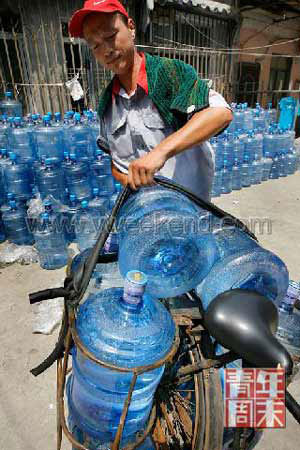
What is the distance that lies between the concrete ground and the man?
1865 mm

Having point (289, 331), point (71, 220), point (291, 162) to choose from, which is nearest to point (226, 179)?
point (291, 162)

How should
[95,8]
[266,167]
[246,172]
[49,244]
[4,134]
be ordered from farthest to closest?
1. [266,167]
2. [246,172]
3. [4,134]
4. [49,244]
5. [95,8]

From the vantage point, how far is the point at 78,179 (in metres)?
4.94

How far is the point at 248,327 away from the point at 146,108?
4.62 feet

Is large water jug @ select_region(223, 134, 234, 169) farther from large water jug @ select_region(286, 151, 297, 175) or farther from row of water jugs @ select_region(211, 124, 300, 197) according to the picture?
large water jug @ select_region(286, 151, 297, 175)

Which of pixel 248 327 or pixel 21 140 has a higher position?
pixel 248 327

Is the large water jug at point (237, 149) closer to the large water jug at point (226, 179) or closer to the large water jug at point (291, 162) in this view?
the large water jug at point (226, 179)

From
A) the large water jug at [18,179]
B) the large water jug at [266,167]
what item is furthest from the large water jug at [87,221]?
the large water jug at [266,167]

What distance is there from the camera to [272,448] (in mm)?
2086

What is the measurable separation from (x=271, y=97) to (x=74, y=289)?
14002mm

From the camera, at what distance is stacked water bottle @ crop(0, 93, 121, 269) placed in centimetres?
452

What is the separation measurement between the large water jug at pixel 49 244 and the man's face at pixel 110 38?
293 centimetres

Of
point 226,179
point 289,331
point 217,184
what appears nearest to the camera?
point 289,331

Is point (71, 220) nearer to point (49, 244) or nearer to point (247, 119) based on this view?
point (49, 244)
